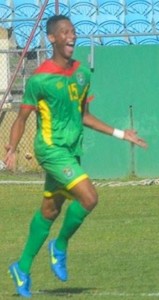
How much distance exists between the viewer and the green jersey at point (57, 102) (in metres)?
7.87

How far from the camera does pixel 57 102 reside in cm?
788

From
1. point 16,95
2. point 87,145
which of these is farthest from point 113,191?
point 16,95

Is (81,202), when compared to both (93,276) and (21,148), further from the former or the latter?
(21,148)

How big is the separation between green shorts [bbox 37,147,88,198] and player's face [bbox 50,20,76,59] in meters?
0.70

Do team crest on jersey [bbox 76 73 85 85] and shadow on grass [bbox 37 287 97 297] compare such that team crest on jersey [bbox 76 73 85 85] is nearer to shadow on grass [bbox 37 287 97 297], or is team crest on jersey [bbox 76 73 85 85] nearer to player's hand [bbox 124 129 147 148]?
player's hand [bbox 124 129 147 148]

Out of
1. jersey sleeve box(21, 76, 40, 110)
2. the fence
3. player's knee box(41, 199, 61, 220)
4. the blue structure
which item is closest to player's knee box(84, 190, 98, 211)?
player's knee box(41, 199, 61, 220)

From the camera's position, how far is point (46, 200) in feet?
26.6

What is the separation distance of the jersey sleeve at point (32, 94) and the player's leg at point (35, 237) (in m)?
0.70

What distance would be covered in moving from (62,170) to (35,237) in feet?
1.88

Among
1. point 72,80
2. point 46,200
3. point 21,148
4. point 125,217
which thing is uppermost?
point 72,80

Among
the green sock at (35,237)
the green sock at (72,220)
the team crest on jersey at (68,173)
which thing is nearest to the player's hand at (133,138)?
the team crest on jersey at (68,173)

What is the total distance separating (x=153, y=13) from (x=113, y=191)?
8.63 m

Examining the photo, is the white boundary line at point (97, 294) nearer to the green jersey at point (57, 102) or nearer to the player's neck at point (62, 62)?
the green jersey at point (57, 102)

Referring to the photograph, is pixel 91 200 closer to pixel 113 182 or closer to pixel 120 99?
pixel 113 182
